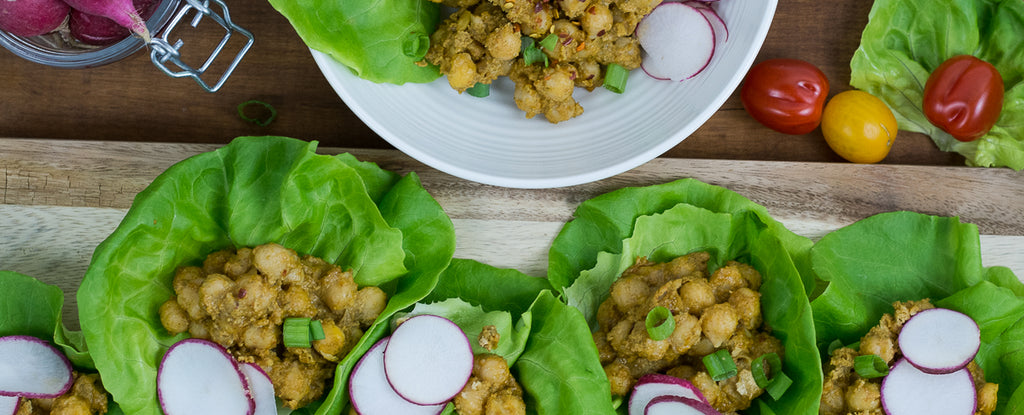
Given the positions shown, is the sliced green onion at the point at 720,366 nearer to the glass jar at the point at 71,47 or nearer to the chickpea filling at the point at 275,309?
the chickpea filling at the point at 275,309

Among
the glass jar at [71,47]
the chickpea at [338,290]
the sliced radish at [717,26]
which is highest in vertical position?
the sliced radish at [717,26]

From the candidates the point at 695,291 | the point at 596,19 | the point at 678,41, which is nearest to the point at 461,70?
the point at 596,19

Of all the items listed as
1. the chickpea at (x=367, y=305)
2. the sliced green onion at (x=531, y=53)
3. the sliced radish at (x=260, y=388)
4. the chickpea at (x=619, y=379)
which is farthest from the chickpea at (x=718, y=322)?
the sliced radish at (x=260, y=388)

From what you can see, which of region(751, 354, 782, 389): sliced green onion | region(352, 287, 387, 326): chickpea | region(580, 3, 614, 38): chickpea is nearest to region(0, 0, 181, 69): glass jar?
region(352, 287, 387, 326): chickpea

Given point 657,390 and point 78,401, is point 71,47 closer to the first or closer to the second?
point 78,401

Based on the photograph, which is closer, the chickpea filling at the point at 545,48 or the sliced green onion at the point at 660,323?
the chickpea filling at the point at 545,48
